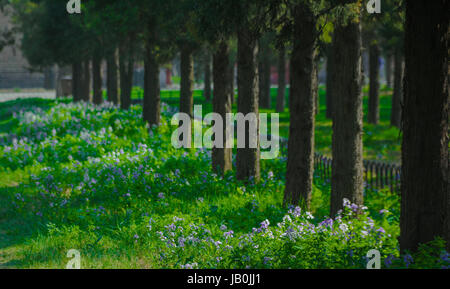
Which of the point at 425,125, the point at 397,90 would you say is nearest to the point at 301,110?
the point at 425,125

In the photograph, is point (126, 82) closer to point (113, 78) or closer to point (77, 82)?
point (113, 78)

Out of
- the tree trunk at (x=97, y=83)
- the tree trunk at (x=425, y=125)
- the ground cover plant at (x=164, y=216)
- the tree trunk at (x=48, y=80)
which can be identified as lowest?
the ground cover plant at (x=164, y=216)

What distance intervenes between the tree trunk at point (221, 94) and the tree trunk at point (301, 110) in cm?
271

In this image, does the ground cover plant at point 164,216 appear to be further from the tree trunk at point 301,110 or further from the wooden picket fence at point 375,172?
the tree trunk at point 301,110

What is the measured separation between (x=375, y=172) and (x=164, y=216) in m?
6.18

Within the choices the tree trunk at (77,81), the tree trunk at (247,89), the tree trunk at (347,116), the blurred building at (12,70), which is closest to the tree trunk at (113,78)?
the tree trunk at (77,81)

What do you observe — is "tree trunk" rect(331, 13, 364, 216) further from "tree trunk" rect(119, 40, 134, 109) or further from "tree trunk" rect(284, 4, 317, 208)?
"tree trunk" rect(119, 40, 134, 109)

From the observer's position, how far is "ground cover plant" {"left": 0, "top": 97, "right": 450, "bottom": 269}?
21.2 feet

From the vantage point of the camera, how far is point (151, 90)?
19141mm

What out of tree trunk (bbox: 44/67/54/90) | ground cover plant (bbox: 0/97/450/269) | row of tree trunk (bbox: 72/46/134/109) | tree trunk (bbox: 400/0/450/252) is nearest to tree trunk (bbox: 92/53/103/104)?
row of tree trunk (bbox: 72/46/134/109)

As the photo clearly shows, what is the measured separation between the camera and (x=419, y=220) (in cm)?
590

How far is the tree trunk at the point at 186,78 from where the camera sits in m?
17.3
